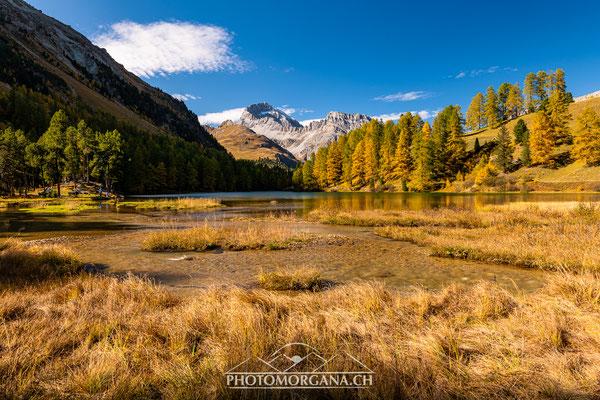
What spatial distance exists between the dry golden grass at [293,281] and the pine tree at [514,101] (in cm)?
11900

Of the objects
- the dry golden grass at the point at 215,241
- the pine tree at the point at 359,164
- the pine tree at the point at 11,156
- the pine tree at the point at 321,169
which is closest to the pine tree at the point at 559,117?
the pine tree at the point at 359,164

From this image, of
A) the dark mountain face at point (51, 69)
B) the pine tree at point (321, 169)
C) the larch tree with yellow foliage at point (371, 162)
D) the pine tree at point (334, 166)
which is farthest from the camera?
the dark mountain face at point (51, 69)

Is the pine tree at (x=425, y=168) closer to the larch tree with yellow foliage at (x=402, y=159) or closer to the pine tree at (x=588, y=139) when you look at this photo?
the larch tree with yellow foliage at (x=402, y=159)

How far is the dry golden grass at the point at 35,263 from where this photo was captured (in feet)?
25.6

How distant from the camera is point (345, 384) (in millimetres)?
2740

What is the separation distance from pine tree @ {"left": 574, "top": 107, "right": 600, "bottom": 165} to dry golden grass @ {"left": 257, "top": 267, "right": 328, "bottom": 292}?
2617 inches

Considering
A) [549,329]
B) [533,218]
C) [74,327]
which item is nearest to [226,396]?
[74,327]

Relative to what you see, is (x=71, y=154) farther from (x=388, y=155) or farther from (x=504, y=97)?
(x=504, y=97)

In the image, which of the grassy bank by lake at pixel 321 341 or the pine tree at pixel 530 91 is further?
the pine tree at pixel 530 91

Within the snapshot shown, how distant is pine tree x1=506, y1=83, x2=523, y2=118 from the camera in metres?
92.9

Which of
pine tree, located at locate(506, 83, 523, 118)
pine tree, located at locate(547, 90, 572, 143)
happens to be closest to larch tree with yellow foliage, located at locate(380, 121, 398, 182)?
pine tree, located at locate(547, 90, 572, 143)

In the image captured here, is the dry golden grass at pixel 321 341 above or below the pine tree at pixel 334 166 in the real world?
below

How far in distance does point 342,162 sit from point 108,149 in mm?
69873

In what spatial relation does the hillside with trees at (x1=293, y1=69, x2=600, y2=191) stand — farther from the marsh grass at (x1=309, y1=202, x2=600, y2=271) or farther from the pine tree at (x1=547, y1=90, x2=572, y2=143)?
the marsh grass at (x1=309, y1=202, x2=600, y2=271)
